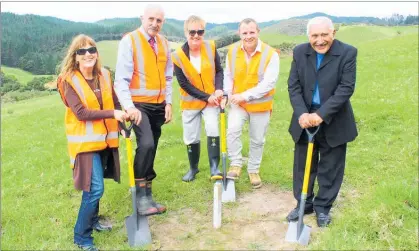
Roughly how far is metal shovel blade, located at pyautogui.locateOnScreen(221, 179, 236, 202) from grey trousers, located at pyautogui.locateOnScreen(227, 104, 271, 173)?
62 cm

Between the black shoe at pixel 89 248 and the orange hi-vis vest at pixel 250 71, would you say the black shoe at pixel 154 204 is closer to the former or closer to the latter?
the black shoe at pixel 89 248

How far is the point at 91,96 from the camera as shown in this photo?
5641mm

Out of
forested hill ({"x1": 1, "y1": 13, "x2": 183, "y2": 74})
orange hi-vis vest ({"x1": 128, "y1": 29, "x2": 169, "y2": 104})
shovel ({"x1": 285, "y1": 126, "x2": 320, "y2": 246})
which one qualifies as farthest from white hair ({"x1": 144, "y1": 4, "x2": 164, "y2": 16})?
forested hill ({"x1": 1, "y1": 13, "x2": 183, "y2": 74})

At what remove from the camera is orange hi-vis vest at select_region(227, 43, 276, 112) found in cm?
752

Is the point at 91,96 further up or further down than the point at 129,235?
further up

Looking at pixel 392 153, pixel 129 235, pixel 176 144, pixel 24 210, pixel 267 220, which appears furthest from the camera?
pixel 176 144

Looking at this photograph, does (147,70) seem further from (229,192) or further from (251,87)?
(229,192)

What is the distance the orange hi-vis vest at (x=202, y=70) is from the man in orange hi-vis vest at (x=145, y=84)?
1.93ft

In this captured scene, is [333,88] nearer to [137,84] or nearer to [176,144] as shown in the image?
[137,84]

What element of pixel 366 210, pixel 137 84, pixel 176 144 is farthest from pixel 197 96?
pixel 176 144

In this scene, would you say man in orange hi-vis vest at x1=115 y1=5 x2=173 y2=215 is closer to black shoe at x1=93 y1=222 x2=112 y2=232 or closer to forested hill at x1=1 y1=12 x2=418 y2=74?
black shoe at x1=93 y1=222 x2=112 y2=232

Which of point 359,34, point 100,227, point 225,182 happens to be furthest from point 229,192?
point 359,34

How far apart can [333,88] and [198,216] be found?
288cm

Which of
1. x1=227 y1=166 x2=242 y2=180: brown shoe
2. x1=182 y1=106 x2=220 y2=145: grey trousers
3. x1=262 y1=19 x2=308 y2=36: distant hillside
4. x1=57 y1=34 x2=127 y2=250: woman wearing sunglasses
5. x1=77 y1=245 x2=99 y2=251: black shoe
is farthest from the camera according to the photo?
x1=262 y1=19 x2=308 y2=36: distant hillside
